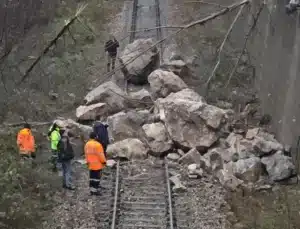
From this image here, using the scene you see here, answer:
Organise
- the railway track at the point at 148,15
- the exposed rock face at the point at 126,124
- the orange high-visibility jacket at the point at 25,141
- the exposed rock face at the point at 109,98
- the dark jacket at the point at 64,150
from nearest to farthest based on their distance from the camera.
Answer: the dark jacket at the point at 64,150
the orange high-visibility jacket at the point at 25,141
the exposed rock face at the point at 126,124
the exposed rock face at the point at 109,98
the railway track at the point at 148,15

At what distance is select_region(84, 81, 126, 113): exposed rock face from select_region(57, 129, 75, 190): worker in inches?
199

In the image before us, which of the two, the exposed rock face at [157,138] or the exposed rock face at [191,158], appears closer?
the exposed rock face at [191,158]

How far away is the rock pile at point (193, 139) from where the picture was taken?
49.3 feet

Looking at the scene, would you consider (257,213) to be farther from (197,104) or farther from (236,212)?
(197,104)

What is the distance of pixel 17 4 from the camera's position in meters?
21.6

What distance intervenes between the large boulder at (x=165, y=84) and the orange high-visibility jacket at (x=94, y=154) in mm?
6562

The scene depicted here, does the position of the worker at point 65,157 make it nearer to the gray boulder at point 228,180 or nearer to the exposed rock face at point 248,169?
the gray boulder at point 228,180

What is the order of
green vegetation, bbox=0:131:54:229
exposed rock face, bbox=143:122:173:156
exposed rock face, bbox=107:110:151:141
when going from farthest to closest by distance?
exposed rock face, bbox=107:110:151:141
exposed rock face, bbox=143:122:173:156
green vegetation, bbox=0:131:54:229

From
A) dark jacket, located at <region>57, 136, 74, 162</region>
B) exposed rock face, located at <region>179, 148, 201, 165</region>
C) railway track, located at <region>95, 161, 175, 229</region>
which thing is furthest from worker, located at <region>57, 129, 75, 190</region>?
→ exposed rock face, located at <region>179, 148, 201, 165</region>

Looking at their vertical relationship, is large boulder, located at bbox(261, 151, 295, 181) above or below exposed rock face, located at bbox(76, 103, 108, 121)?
below

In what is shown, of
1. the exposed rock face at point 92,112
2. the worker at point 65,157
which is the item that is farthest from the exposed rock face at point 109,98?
the worker at point 65,157

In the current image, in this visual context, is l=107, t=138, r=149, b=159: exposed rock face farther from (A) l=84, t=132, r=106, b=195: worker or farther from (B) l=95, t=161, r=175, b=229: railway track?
(A) l=84, t=132, r=106, b=195: worker

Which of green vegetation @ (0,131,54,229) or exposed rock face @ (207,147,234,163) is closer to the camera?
green vegetation @ (0,131,54,229)

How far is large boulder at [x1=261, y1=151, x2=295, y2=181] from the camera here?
1490 centimetres
